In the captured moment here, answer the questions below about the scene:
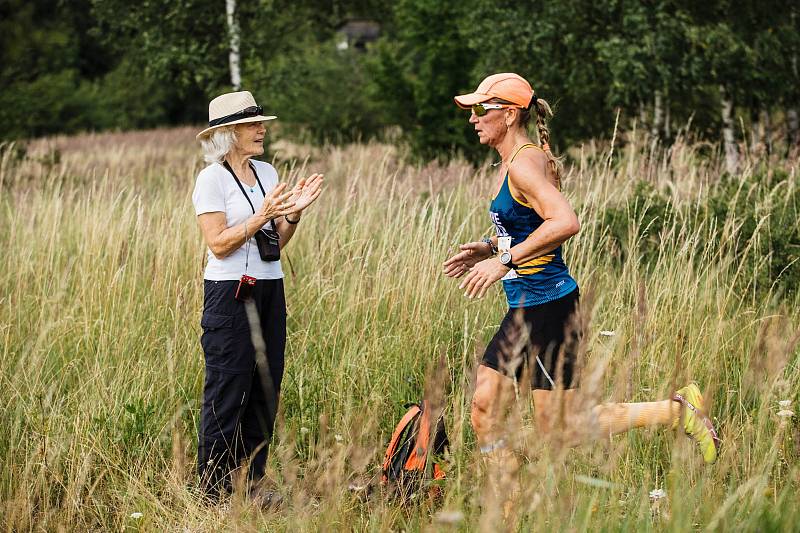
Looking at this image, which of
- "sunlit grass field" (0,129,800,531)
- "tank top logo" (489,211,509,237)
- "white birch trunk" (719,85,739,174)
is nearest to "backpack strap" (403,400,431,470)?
"sunlit grass field" (0,129,800,531)

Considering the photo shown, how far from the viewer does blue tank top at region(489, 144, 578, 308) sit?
3.29 m

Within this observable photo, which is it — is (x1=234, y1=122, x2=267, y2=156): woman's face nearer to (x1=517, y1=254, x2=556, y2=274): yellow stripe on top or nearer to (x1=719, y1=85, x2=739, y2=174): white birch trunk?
(x1=517, y1=254, x2=556, y2=274): yellow stripe on top

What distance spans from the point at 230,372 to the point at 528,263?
3.98ft

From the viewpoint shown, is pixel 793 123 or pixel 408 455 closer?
pixel 408 455

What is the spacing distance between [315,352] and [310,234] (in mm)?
1738

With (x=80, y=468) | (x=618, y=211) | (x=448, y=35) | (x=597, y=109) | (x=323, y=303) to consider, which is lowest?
(x=80, y=468)

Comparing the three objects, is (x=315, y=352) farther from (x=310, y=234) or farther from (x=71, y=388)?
(x=310, y=234)

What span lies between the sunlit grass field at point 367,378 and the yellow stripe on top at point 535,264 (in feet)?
0.83

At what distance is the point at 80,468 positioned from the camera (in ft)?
11.5

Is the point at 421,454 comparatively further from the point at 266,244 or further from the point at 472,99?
the point at 472,99

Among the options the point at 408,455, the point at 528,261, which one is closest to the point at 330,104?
the point at 408,455

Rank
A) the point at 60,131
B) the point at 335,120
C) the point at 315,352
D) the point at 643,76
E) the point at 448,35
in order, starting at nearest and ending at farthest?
the point at 315,352, the point at 643,76, the point at 448,35, the point at 335,120, the point at 60,131

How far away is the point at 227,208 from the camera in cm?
359

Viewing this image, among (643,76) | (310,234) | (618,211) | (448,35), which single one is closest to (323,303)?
(310,234)
